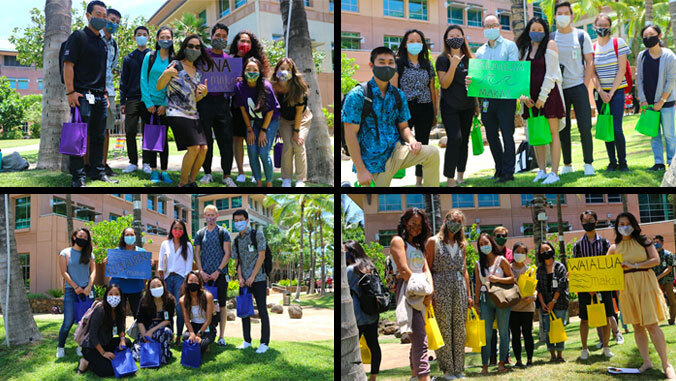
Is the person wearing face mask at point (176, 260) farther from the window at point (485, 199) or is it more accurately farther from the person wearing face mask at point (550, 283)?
the person wearing face mask at point (550, 283)

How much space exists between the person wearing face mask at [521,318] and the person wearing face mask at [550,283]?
0.77 feet

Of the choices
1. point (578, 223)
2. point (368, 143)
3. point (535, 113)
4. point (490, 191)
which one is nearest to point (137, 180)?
point (368, 143)

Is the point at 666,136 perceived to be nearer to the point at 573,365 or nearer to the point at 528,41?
the point at 528,41

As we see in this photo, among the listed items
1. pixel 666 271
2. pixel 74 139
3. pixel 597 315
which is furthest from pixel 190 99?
pixel 666 271

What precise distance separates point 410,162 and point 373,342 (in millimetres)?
1850

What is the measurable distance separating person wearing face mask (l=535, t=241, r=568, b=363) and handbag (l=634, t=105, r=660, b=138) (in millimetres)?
1903

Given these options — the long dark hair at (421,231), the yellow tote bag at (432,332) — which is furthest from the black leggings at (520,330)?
the long dark hair at (421,231)

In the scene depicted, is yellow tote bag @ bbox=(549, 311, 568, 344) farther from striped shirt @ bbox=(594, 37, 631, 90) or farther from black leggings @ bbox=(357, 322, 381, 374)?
striped shirt @ bbox=(594, 37, 631, 90)

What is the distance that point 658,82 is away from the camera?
301 inches

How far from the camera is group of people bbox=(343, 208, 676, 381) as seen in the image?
250 inches

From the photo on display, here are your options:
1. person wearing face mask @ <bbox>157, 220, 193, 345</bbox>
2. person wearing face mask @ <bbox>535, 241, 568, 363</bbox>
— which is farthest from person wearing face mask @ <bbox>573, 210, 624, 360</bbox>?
person wearing face mask @ <bbox>157, 220, 193, 345</bbox>

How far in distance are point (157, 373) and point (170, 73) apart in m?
3.14

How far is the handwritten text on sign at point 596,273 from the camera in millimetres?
6934

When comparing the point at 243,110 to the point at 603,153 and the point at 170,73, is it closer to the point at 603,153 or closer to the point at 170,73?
the point at 170,73
